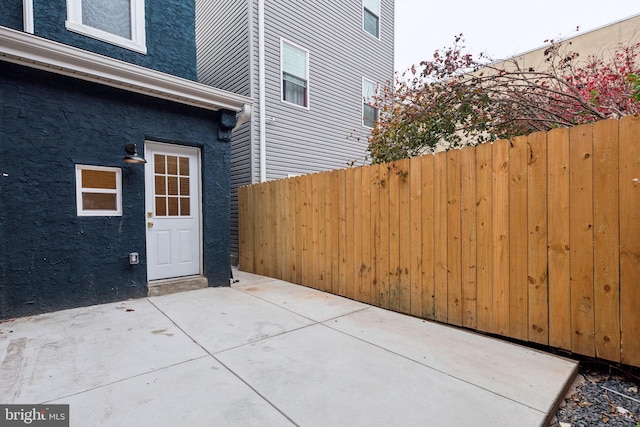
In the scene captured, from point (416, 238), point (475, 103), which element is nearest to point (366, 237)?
point (416, 238)

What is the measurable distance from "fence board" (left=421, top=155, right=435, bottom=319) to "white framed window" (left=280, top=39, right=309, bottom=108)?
5.21 m

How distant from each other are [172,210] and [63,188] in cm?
139

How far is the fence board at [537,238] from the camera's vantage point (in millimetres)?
2691

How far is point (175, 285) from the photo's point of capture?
15.6ft

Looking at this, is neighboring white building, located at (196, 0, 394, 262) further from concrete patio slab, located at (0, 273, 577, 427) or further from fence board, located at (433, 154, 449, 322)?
fence board, located at (433, 154, 449, 322)

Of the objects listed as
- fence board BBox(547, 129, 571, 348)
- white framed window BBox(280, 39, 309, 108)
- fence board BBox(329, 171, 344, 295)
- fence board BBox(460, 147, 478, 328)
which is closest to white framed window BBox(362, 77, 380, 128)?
white framed window BBox(280, 39, 309, 108)

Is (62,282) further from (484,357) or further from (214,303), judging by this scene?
(484,357)

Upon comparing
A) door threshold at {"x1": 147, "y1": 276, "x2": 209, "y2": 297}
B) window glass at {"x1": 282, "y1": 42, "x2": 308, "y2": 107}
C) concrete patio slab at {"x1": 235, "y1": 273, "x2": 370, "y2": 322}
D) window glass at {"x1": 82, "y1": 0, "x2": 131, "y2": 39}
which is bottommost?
concrete patio slab at {"x1": 235, "y1": 273, "x2": 370, "y2": 322}

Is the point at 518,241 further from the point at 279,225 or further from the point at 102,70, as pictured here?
the point at 102,70

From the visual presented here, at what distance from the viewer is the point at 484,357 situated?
262 centimetres

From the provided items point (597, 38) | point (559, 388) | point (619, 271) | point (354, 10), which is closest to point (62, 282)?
point (559, 388)

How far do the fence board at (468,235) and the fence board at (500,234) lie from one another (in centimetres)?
19

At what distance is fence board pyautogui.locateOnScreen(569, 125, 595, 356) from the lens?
246 cm

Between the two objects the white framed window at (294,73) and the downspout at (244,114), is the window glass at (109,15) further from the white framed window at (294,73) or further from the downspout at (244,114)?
the white framed window at (294,73)
